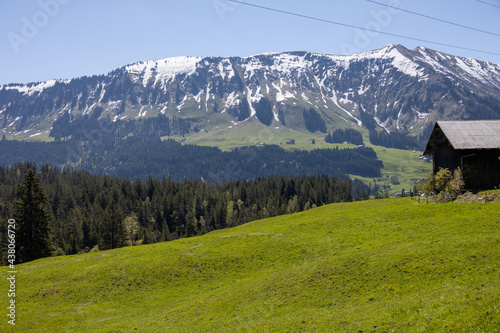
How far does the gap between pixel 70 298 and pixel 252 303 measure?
69.7 ft

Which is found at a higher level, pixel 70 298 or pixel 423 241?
pixel 423 241

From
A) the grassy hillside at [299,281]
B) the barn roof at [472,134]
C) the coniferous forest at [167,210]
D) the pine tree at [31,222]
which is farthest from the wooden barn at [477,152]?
the coniferous forest at [167,210]

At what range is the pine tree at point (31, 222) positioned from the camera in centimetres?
7306

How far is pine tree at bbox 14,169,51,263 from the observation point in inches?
2876

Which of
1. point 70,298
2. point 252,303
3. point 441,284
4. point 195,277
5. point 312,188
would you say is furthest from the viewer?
point 312,188

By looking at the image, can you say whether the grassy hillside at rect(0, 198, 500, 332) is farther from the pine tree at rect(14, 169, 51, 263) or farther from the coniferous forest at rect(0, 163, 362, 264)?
the coniferous forest at rect(0, 163, 362, 264)

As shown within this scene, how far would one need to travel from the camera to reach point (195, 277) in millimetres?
42188

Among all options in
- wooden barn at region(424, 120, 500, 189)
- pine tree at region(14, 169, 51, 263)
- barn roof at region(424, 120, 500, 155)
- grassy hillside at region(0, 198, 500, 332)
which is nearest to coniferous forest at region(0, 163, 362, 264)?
pine tree at region(14, 169, 51, 263)

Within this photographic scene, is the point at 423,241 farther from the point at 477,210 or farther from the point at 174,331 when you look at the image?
the point at 174,331

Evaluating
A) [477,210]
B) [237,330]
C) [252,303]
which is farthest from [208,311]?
[477,210]

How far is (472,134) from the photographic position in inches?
2389

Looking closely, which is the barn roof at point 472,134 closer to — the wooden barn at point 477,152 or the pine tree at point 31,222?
the wooden barn at point 477,152

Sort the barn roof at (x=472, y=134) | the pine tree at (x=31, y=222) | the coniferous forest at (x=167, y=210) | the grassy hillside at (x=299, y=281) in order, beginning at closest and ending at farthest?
the grassy hillside at (x=299, y=281)
the barn roof at (x=472, y=134)
the pine tree at (x=31, y=222)
the coniferous forest at (x=167, y=210)

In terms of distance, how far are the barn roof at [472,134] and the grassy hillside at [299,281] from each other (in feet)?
50.5
